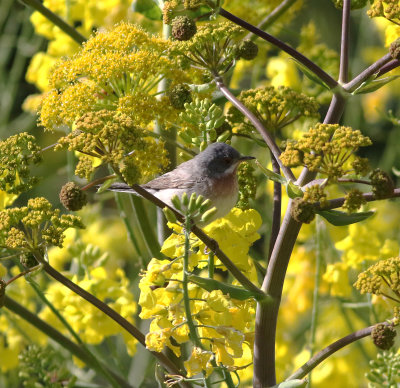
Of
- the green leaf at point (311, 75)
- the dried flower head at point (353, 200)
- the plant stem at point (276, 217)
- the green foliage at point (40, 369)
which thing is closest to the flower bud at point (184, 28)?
the green leaf at point (311, 75)

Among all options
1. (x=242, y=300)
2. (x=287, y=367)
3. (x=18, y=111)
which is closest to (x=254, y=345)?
(x=242, y=300)

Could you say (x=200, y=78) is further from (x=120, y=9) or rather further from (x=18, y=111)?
(x=18, y=111)

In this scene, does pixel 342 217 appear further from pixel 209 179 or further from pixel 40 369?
pixel 40 369

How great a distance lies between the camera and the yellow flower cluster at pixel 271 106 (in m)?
1.74

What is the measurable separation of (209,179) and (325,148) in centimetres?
87

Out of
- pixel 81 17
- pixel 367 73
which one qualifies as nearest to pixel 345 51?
pixel 367 73

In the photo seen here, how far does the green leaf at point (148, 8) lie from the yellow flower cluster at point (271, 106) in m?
0.49

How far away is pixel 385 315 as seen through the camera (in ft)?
7.59

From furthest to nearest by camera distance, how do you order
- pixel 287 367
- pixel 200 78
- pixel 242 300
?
pixel 287 367 < pixel 200 78 < pixel 242 300

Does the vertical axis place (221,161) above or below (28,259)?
above

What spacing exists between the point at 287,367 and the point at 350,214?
4.51 feet

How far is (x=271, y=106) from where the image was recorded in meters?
1.77

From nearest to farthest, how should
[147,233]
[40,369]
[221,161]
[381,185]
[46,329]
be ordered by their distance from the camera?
[381,185] < [46,329] < [40,369] < [147,233] < [221,161]

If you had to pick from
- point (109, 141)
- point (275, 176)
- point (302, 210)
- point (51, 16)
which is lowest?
point (302, 210)
